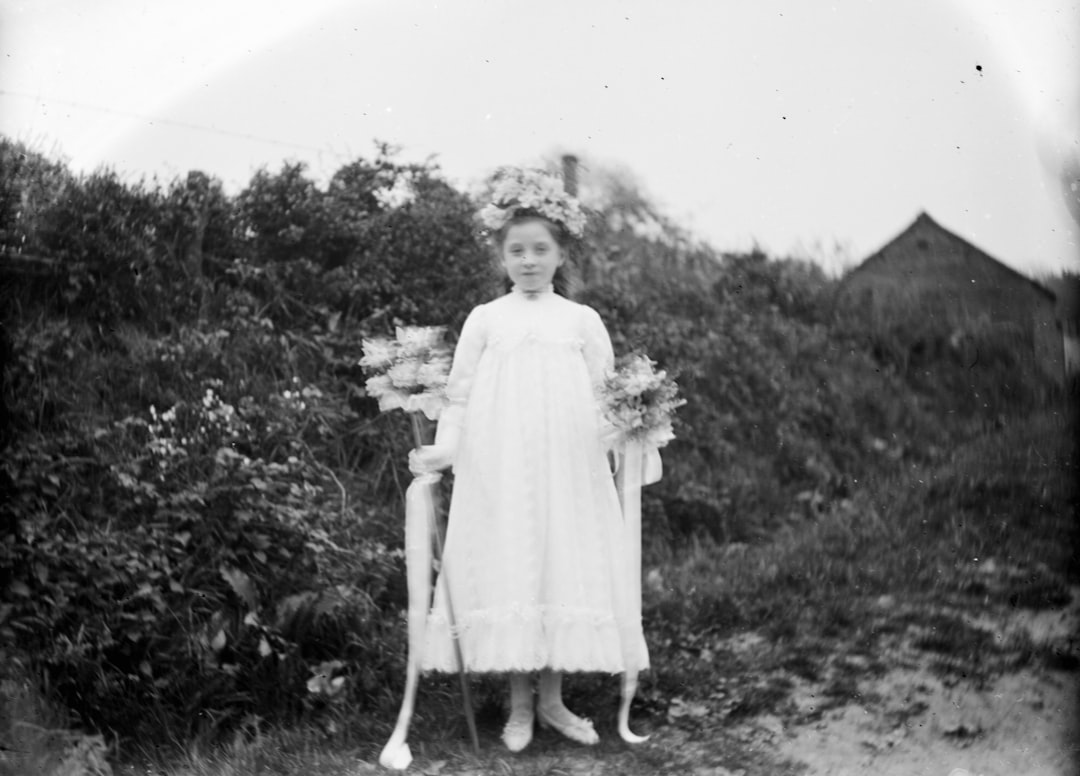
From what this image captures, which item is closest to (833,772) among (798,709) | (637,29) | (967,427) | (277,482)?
(798,709)

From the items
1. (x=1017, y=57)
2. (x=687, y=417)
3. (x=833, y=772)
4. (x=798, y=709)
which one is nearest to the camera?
(x=833, y=772)

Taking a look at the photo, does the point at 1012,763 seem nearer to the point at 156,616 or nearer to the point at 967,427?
the point at 967,427

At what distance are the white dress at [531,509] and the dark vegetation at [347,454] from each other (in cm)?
61

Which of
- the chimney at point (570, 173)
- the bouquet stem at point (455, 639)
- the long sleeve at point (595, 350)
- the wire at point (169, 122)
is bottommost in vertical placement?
the bouquet stem at point (455, 639)

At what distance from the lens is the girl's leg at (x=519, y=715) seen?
392 cm

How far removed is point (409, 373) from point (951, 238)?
252 centimetres

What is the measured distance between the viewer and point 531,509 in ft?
12.5

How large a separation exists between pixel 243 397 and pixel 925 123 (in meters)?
3.18

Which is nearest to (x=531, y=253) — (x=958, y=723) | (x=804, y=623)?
(x=804, y=623)

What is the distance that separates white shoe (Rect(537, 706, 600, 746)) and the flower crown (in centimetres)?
176

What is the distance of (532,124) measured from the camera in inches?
185

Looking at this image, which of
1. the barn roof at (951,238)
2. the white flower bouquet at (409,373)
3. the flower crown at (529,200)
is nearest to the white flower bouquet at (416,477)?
the white flower bouquet at (409,373)

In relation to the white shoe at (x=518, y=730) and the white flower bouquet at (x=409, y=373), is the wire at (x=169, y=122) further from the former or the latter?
the white shoe at (x=518, y=730)

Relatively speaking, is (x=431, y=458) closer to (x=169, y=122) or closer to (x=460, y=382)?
(x=460, y=382)
